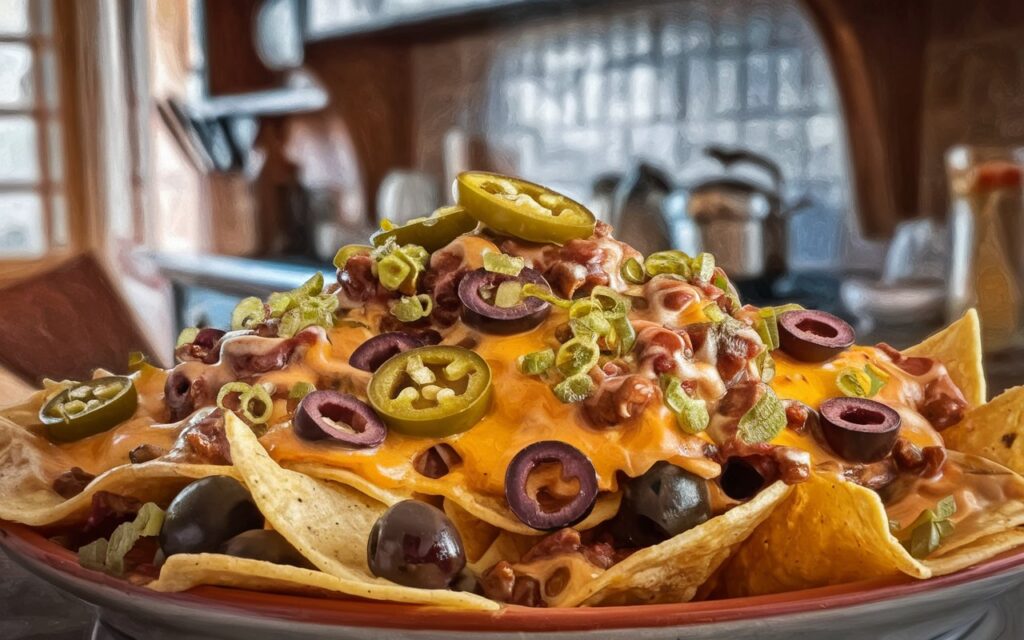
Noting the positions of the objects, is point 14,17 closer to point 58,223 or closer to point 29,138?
point 29,138

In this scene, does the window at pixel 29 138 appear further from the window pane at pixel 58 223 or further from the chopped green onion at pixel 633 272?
the chopped green onion at pixel 633 272

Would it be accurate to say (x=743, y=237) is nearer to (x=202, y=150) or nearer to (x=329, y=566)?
(x=329, y=566)

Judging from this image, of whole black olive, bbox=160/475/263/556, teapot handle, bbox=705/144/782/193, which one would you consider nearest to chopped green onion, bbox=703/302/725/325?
whole black olive, bbox=160/475/263/556

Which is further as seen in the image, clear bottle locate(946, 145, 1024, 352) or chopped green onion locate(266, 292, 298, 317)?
clear bottle locate(946, 145, 1024, 352)

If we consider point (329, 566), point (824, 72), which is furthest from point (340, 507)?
point (824, 72)

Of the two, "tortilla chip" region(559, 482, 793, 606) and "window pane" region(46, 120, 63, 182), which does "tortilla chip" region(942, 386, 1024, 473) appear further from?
"window pane" region(46, 120, 63, 182)

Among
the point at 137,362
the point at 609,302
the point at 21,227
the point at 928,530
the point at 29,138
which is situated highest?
the point at 29,138

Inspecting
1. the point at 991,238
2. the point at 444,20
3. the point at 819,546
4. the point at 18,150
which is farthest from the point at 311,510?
the point at 18,150
